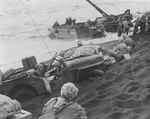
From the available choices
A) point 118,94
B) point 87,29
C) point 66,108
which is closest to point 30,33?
point 87,29

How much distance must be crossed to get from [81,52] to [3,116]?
553 cm

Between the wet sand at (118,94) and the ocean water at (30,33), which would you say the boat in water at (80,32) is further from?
the wet sand at (118,94)

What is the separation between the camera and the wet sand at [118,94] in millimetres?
6754

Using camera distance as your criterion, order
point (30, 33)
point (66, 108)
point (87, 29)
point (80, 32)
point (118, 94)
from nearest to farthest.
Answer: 1. point (66, 108)
2. point (118, 94)
3. point (87, 29)
4. point (80, 32)
5. point (30, 33)

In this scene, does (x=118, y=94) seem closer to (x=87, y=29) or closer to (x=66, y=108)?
(x=66, y=108)

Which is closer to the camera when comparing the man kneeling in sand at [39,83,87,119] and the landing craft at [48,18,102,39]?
the man kneeling in sand at [39,83,87,119]

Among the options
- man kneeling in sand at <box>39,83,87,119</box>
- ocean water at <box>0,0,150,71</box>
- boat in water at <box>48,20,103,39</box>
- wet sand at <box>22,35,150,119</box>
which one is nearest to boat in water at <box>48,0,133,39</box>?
boat in water at <box>48,20,103,39</box>

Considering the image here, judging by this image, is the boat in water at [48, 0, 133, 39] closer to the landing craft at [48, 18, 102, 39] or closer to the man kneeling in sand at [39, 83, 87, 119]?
the landing craft at [48, 18, 102, 39]

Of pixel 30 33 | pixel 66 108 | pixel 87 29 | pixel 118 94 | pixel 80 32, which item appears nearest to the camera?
pixel 66 108

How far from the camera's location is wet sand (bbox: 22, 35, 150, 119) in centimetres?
675

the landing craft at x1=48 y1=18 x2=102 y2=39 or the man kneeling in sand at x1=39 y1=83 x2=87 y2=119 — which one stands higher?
the man kneeling in sand at x1=39 y1=83 x2=87 y2=119

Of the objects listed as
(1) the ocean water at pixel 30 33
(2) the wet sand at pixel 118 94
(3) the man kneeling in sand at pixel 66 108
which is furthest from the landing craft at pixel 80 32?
(3) the man kneeling in sand at pixel 66 108

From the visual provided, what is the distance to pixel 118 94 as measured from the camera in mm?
7770

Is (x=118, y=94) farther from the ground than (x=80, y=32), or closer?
farther from the ground
